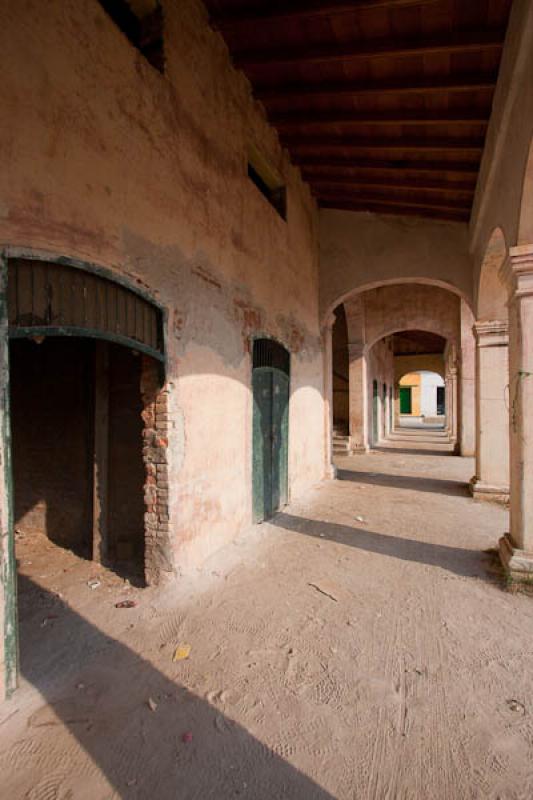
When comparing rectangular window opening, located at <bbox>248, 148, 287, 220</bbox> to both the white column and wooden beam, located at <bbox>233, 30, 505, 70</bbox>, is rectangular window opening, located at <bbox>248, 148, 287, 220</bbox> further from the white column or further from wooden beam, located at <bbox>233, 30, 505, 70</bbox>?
the white column

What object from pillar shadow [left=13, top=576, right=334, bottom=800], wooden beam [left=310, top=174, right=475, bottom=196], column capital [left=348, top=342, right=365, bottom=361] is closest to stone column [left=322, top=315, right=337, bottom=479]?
wooden beam [left=310, top=174, right=475, bottom=196]

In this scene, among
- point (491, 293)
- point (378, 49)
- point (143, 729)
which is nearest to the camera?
point (143, 729)

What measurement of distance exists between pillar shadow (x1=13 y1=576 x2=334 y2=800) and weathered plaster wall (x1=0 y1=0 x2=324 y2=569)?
4.01 ft

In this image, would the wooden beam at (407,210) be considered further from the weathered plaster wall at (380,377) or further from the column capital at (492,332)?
the weathered plaster wall at (380,377)

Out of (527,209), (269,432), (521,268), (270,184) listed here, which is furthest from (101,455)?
(270,184)

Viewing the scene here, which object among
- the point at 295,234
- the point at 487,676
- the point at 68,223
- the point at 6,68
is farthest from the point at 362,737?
the point at 295,234

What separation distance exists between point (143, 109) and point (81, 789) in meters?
4.55

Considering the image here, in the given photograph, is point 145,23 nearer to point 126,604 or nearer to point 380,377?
point 126,604

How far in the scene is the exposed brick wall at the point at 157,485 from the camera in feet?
13.1

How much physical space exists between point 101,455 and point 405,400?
136 feet

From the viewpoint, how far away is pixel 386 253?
8492 millimetres

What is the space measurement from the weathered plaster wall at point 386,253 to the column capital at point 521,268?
4259mm

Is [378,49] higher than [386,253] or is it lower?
higher

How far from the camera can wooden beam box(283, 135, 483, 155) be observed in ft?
19.4
